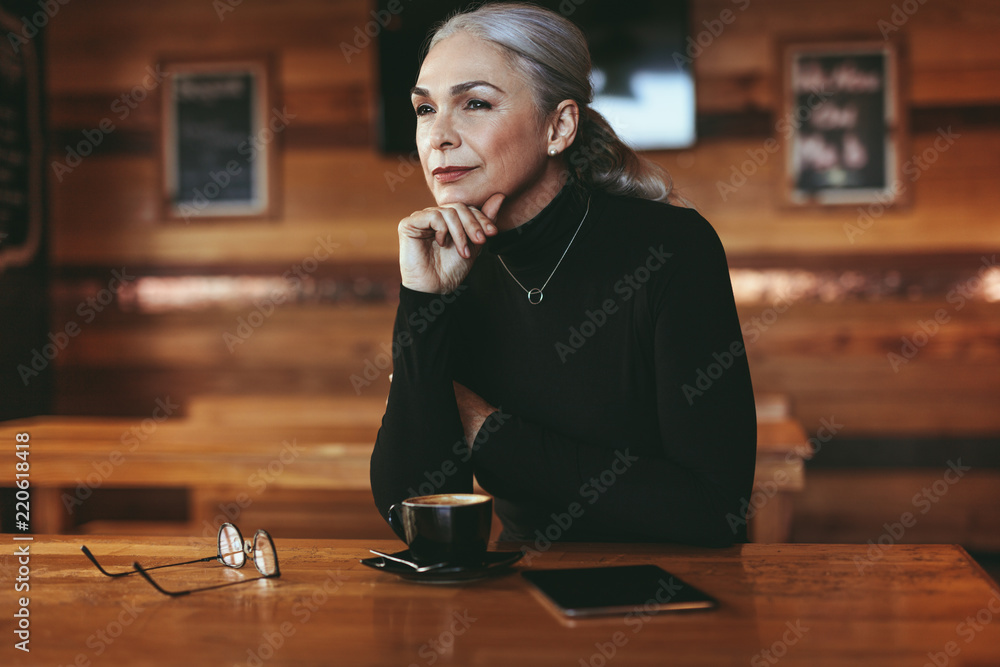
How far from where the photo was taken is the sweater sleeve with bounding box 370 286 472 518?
1.26 m

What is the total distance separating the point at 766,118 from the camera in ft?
11.3

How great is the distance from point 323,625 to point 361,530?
2653 mm

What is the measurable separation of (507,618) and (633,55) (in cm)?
300

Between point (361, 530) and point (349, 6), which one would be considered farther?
point (349, 6)

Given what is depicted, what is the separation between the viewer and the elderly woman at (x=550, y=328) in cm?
119

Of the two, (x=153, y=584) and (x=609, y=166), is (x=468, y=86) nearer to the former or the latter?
(x=609, y=166)

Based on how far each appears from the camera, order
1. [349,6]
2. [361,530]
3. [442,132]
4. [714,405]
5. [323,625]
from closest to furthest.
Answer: [323,625], [714,405], [442,132], [361,530], [349,6]

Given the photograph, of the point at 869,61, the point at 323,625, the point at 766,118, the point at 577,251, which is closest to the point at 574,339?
the point at 577,251

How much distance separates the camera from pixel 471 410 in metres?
1.29

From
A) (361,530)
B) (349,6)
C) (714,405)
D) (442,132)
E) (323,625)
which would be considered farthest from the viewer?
(349,6)

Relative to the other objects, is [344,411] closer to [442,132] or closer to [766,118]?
[766,118]

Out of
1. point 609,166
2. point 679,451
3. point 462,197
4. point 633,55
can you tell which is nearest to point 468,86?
point 462,197

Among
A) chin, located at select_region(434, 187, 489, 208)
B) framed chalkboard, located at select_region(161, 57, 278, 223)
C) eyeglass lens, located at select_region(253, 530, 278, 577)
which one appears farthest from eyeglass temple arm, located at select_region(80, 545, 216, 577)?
framed chalkboard, located at select_region(161, 57, 278, 223)

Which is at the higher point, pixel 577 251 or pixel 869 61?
pixel 869 61
